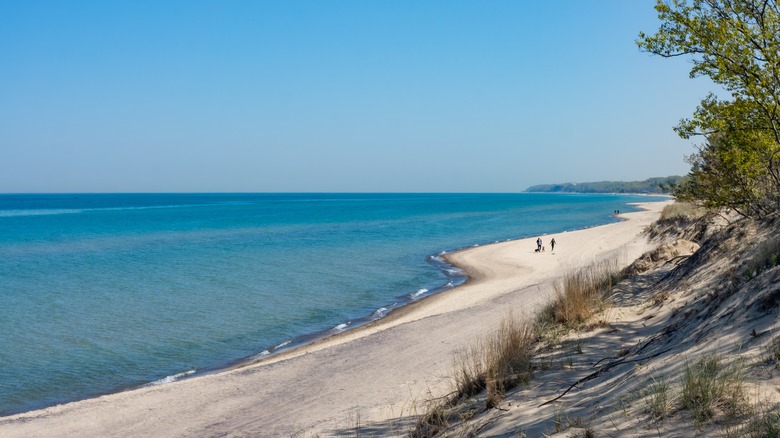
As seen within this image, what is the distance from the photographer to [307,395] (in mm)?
11875

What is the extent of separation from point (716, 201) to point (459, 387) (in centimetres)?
848

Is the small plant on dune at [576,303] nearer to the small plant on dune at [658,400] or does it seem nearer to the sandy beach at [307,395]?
the sandy beach at [307,395]

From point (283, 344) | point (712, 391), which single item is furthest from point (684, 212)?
point (712, 391)

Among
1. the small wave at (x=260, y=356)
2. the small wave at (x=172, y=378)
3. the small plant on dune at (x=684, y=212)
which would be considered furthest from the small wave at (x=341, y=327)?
the small plant on dune at (x=684, y=212)

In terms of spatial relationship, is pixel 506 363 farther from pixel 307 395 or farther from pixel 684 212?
pixel 684 212

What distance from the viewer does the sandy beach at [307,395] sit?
10.1 metres

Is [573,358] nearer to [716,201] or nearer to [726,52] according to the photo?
[726,52]

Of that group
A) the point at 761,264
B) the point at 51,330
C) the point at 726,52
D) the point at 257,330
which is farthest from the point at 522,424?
the point at 51,330

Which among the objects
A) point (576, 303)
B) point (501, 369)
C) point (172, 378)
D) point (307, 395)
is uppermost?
point (576, 303)

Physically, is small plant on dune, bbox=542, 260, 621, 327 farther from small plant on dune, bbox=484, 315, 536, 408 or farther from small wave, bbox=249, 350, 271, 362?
small wave, bbox=249, 350, 271, 362

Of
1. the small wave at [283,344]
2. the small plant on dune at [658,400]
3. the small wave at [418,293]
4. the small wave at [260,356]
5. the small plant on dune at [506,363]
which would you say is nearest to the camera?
the small plant on dune at [658,400]

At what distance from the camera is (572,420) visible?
5.16 m

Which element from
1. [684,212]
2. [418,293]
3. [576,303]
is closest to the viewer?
[576,303]

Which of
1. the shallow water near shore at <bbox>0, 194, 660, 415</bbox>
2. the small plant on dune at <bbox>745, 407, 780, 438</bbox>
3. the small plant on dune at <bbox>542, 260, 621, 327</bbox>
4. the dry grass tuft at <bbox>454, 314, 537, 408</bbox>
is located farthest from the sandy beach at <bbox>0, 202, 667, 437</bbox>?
the small plant on dune at <bbox>745, 407, 780, 438</bbox>
